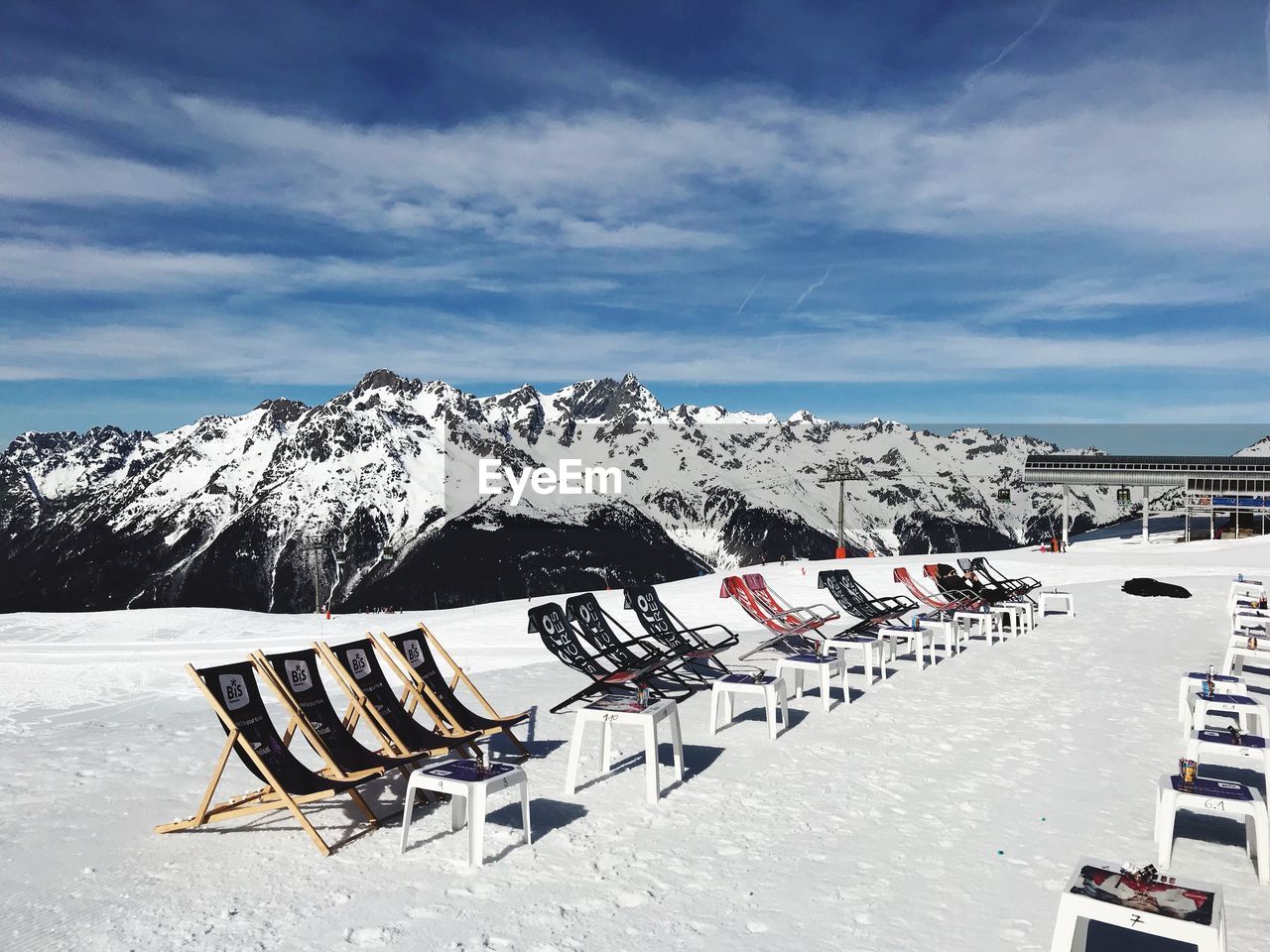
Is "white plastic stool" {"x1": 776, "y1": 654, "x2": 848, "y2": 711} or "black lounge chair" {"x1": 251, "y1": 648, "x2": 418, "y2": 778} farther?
"white plastic stool" {"x1": 776, "y1": 654, "x2": 848, "y2": 711}

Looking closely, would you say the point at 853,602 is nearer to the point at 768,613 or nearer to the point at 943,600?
the point at 768,613

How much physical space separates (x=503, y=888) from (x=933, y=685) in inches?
269

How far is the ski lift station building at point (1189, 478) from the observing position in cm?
5166

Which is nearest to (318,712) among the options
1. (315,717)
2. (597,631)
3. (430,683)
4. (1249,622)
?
(315,717)

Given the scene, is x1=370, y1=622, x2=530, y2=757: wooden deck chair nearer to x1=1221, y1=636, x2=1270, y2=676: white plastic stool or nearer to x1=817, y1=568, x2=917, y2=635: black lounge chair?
x1=817, y1=568, x2=917, y2=635: black lounge chair

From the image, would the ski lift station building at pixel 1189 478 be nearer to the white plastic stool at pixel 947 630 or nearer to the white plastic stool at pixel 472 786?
the white plastic stool at pixel 947 630

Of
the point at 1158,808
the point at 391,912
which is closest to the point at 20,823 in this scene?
the point at 391,912

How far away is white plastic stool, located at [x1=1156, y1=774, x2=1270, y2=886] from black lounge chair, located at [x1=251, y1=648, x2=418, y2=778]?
4244 mm

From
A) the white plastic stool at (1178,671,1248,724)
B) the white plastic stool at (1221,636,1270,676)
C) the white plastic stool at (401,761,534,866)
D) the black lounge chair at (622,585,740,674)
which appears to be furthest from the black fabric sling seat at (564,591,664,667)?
the white plastic stool at (1221,636,1270,676)

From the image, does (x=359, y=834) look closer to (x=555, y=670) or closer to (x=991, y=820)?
(x=991, y=820)

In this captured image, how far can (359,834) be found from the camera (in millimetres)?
5371

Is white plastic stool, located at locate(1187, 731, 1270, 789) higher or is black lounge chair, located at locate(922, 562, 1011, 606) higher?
black lounge chair, located at locate(922, 562, 1011, 606)

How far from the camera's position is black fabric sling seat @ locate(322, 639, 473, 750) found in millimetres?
5863

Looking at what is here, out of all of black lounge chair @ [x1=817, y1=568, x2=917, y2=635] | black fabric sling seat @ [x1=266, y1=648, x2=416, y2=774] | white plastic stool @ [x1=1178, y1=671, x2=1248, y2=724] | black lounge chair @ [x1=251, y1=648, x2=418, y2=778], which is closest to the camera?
black lounge chair @ [x1=251, y1=648, x2=418, y2=778]
